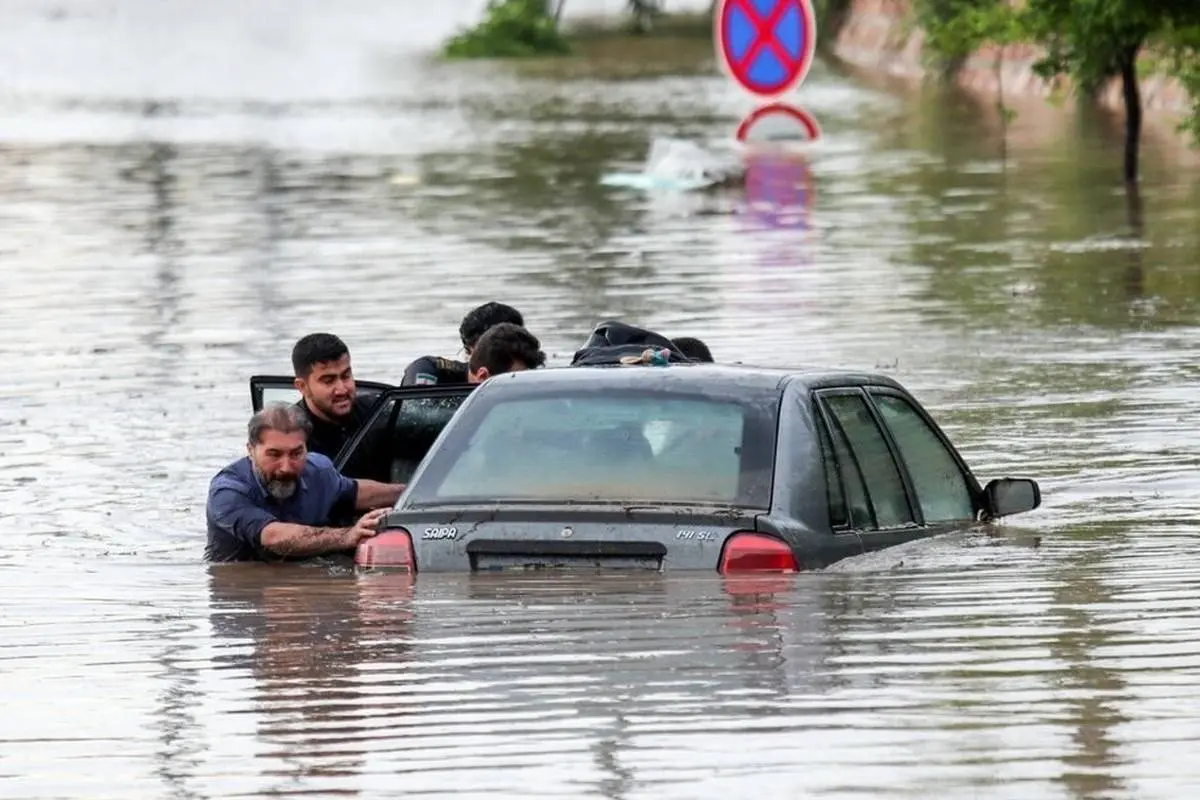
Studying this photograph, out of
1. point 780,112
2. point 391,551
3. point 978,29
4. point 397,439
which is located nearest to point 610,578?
point 391,551

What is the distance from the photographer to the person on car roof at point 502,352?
13.0 m

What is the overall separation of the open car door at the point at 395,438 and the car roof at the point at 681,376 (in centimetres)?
184

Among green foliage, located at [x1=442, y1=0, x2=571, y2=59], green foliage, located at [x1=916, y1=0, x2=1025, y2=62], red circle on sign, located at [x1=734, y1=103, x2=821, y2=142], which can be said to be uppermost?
green foliage, located at [x1=442, y1=0, x2=571, y2=59]

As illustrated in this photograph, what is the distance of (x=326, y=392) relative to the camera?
13.3 meters

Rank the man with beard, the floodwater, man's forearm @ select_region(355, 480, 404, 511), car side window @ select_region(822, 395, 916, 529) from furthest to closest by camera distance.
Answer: man's forearm @ select_region(355, 480, 404, 511) < the man with beard < car side window @ select_region(822, 395, 916, 529) < the floodwater

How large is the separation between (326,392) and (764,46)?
1814 centimetres

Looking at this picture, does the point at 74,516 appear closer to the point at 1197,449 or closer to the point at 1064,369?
the point at 1197,449

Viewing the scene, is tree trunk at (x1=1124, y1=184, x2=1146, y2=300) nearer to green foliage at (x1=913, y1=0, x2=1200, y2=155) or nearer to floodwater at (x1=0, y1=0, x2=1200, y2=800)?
floodwater at (x1=0, y1=0, x2=1200, y2=800)

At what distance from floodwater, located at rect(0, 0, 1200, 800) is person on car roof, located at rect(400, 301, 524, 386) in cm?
125

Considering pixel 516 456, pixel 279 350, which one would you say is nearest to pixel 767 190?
pixel 279 350

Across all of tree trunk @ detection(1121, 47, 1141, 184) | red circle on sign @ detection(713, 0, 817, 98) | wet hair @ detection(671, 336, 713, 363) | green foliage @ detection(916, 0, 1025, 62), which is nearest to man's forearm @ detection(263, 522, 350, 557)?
wet hair @ detection(671, 336, 713, 363)

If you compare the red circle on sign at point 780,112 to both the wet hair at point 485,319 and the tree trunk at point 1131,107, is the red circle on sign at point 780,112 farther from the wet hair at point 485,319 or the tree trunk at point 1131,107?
the wet hair at point 485,319

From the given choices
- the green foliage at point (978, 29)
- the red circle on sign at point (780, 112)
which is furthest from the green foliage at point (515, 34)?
the red circle on sign at point (780, 112)

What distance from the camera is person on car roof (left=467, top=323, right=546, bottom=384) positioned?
1298cm
